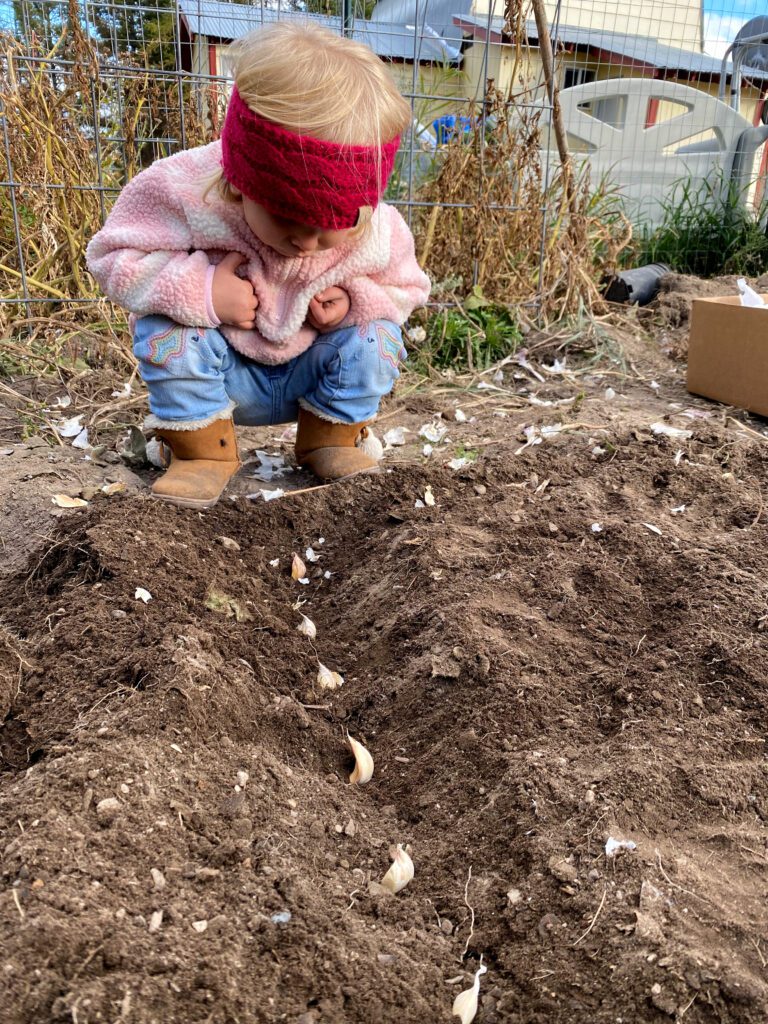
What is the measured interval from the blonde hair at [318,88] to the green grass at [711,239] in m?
4.00

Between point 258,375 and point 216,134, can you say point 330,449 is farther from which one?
point 216,134

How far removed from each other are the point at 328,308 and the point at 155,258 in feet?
1.50

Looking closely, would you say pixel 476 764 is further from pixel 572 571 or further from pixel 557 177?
pixel 557 177

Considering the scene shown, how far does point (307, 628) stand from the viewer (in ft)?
6.01

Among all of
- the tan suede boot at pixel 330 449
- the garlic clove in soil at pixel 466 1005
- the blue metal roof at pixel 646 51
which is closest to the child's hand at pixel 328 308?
the tan suede boot at pixel 330 449

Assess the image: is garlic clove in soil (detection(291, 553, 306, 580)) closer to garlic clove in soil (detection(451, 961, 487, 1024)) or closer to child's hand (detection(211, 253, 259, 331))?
child's hand (detection(211, 253, 259, 331))

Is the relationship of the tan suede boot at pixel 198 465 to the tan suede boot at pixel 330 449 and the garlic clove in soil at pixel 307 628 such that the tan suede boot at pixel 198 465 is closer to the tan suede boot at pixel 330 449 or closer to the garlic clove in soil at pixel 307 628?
the tan suede boot at pixel 330 449

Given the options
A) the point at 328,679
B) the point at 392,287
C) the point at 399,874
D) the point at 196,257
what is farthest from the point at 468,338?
the point at 399,874

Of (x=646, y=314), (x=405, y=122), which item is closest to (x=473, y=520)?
(x=405, y=122)

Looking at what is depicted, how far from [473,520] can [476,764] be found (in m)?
0.88

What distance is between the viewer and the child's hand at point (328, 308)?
2275mm

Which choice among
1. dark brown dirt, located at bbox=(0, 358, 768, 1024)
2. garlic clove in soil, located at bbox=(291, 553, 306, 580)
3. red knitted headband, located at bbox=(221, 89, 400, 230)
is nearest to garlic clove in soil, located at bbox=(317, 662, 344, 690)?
dark brown dirt, located at bbox=(0, 358, 768, 1024)

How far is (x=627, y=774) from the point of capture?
4.30 ft

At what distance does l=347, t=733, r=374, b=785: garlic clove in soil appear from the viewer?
144cm
